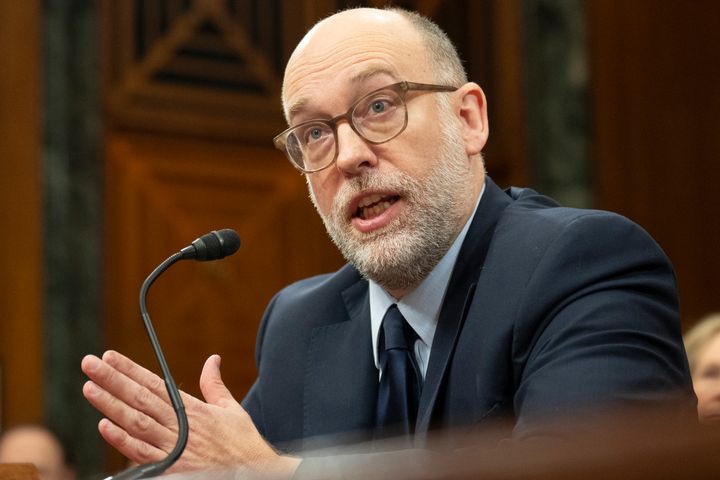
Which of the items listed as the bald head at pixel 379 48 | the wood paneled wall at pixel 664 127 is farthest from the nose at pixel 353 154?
the wood paneled wall at pixel 664 127

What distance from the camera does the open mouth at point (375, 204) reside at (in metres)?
2.33

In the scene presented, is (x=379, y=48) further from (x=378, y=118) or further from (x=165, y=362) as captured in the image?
(x=165, y=362)

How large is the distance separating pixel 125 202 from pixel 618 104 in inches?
107

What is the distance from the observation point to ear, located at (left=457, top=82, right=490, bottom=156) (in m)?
2.51

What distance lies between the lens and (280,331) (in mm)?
2652

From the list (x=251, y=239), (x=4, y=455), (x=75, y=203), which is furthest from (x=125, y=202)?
(x=4, y=455)

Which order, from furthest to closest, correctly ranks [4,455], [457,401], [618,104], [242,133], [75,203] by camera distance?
1. [618,104]
2. [242,133]
3. [75,203]
4. [4,455]
5. [457,401]

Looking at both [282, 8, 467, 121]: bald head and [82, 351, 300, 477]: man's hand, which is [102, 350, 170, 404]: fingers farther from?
[282, 8, 467, 121]: bald head

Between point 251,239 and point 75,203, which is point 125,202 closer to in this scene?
point 75,203

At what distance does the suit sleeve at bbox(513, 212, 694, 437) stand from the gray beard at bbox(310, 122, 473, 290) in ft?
1.12

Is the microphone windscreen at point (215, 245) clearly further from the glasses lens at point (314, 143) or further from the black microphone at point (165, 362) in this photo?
the glasses lens at point (314, 143)

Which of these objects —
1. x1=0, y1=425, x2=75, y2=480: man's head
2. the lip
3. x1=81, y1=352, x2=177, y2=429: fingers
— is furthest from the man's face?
x1=0, y1=425, x2=75, y2=480: man's head

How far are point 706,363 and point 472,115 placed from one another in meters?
1.27

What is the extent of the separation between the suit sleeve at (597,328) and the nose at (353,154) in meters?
0.47
